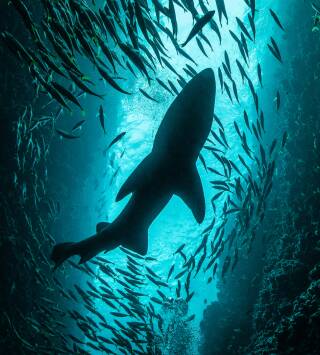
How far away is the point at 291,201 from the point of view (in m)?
13.2

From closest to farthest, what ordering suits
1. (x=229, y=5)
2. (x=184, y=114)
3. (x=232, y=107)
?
(x=184, y=114), (x=229, y=5), (x=232, y=107)

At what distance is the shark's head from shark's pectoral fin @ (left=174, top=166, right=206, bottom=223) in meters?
0.31

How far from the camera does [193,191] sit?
402cm

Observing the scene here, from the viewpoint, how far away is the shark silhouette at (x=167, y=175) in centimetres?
304

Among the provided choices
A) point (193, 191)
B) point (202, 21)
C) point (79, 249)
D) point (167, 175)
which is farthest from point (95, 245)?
point (202, 21)

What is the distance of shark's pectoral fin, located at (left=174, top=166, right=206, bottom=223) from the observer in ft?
12.7

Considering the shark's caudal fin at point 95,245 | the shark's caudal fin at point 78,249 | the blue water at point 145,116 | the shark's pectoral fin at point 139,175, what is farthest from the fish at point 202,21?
the blue water at point 145,116

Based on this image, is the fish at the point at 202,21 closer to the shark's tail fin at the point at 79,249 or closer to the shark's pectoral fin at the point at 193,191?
the shark's pectoral fin at the point at 193,191

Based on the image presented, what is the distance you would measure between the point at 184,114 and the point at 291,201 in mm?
11590

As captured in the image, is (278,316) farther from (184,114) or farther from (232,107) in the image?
(232,107)

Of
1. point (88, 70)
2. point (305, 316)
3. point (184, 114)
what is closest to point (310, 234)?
point (305, 316)

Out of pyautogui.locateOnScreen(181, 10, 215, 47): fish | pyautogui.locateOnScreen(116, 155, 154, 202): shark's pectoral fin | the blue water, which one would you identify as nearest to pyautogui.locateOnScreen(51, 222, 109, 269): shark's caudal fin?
pyautogui.locateOnScreen(116, 155, 154, 202): shark's pectoral fin

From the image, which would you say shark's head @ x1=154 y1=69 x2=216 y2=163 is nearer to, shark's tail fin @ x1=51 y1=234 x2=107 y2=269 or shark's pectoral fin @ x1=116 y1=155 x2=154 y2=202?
shark's pectoral fin @ x1=116 y1=155 x2=154 y2=202

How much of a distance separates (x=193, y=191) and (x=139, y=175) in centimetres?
77
